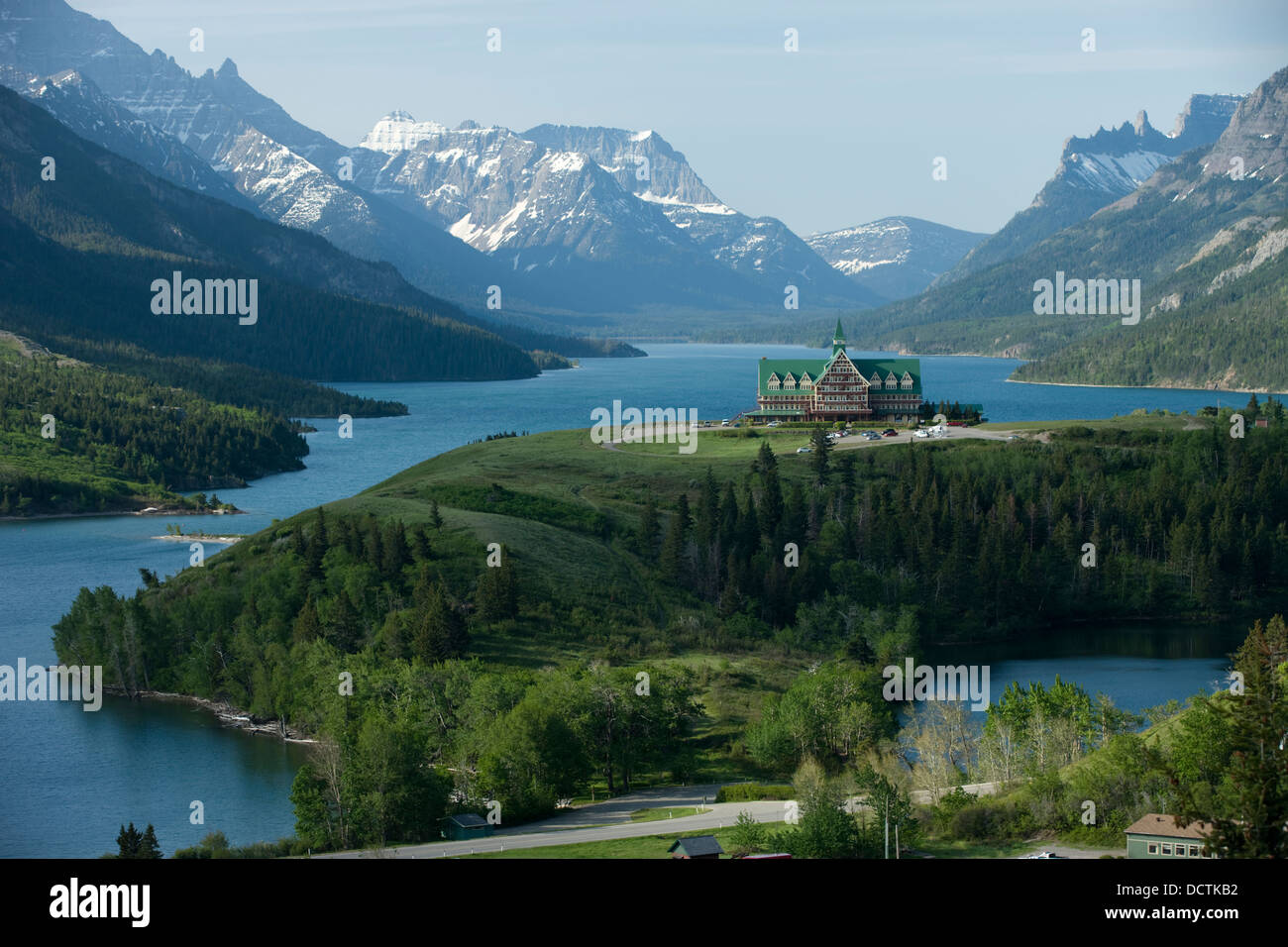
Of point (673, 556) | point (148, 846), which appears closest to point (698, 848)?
point (148, 846)

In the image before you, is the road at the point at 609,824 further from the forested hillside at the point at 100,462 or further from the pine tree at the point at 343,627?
the forested hillside at the point at 100,462

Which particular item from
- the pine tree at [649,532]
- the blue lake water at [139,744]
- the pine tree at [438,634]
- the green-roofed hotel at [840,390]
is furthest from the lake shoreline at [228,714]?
the green-roofed hotel at [840,390]

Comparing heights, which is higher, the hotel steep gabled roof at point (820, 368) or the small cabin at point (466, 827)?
the hotel steep gabled roof at point (820, 368)

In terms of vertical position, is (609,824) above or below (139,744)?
above

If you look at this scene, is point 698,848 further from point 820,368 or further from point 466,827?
point 820,368

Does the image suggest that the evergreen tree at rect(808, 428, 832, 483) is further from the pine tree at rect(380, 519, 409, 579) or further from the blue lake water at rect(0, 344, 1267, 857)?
the pine tree at rect(380, 519, 409, 579)

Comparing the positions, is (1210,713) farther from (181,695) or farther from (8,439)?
(8,439)
